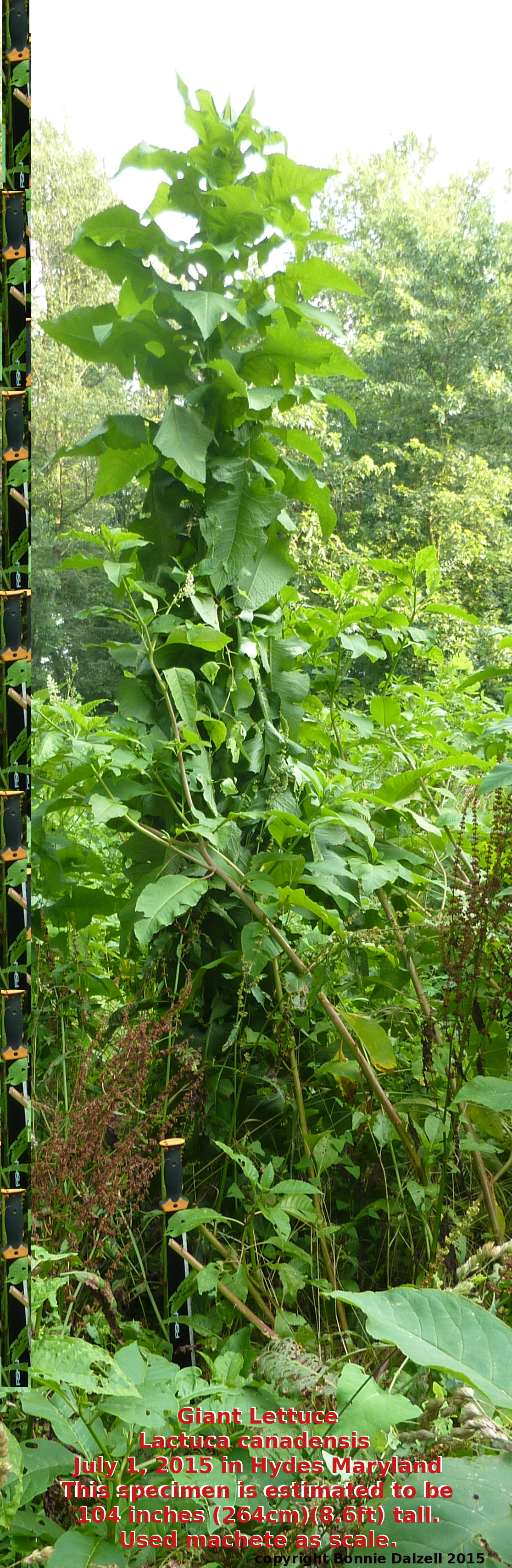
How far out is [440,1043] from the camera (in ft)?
3.53

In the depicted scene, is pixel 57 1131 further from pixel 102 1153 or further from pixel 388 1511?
pixel 388 1511

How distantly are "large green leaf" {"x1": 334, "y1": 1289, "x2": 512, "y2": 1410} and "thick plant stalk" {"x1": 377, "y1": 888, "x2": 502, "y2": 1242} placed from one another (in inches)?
17.1

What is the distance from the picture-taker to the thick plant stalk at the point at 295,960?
3.42ft

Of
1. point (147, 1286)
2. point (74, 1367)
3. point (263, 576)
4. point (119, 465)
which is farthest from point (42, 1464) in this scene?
point (119, 465)

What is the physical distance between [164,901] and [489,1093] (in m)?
0.36

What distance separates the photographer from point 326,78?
5.75 feet

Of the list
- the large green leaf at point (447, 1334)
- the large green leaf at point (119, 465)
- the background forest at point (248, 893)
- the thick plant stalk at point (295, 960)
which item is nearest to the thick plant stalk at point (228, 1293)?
the background forest at point (248, 893)

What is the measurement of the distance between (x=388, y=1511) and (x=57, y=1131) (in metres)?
0.52

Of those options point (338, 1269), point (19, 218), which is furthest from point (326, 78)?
point (338, 1269)

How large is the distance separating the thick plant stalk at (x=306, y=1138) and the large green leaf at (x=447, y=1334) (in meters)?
0.52

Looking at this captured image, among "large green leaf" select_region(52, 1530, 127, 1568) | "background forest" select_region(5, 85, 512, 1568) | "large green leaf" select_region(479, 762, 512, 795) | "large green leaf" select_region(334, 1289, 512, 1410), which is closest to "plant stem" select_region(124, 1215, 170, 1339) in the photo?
"background forest" select_region(5, 85, 512, 1568)

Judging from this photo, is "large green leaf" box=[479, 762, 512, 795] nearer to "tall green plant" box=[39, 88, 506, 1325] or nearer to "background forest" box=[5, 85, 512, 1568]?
"background forest" box=[5, 85, 512, 1568]

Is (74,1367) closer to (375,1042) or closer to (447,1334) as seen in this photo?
(447,1334)

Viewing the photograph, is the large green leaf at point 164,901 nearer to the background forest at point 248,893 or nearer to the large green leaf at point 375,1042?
the background forest at point 248,893
